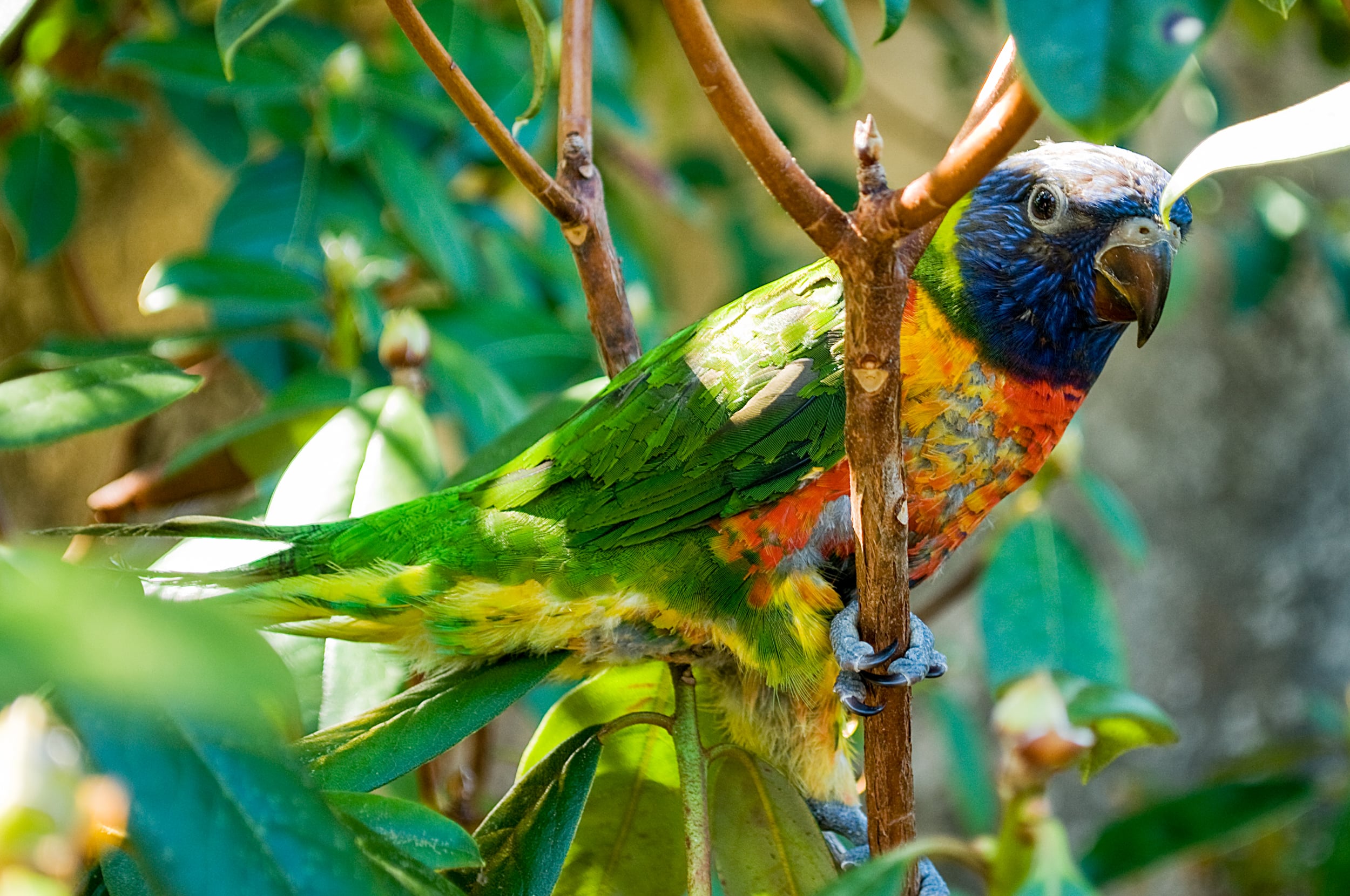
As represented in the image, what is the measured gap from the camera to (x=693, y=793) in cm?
100

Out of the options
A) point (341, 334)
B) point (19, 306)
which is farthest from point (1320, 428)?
point (19, 306)

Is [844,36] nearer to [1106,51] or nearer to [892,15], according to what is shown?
[892,15]

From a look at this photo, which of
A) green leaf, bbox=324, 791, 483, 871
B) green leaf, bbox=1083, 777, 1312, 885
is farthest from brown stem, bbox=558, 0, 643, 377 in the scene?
green leaf, bbox=1083, 777, 1312, 885

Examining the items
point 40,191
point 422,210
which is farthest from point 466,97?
point 40,191

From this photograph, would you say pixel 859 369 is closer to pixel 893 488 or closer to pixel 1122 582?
pixel 893 488

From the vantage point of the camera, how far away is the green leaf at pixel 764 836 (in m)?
1.10

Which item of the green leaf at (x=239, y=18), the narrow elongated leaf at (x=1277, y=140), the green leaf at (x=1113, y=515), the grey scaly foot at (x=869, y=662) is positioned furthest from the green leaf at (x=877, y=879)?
the green leaf at (x=1113, y=515)

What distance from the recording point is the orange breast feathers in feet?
Result: 3.85

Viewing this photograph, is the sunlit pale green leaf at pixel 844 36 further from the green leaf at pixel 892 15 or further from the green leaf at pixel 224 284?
the green leaf at pixel 224 284

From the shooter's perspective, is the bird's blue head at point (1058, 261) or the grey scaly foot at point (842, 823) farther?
the grey scaly foot at point (842, 823)

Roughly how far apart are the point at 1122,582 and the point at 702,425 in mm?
2970

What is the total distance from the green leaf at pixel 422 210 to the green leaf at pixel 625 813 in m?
0.97

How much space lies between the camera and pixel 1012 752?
681mm

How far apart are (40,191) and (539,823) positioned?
1652mm
